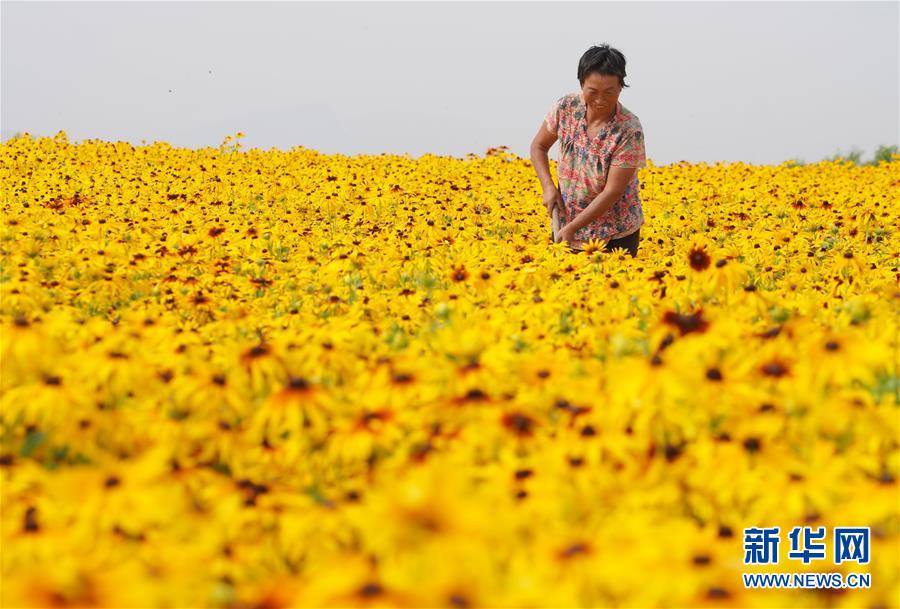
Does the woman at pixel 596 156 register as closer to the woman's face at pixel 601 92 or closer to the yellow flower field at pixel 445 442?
the woman's face at pixel 601 92

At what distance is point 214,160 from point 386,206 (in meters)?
6.96

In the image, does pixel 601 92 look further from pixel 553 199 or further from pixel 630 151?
pixel 553 199

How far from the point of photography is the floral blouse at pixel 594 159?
7629mm

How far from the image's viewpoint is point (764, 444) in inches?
112

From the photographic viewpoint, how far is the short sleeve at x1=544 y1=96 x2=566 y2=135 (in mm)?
8320

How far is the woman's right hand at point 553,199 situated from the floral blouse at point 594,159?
0.22 feet

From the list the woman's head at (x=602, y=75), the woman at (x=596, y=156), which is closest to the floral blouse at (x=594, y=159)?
the woman at (x=596, y=156)

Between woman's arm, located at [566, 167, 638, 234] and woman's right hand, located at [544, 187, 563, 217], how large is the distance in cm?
61

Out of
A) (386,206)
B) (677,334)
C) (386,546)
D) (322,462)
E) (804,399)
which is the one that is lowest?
(386,546)

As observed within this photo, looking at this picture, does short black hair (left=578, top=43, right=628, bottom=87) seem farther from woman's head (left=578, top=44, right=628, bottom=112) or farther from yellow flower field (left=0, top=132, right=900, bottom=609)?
yellow flower field (left=0, top=132, right=900, bottom=609)

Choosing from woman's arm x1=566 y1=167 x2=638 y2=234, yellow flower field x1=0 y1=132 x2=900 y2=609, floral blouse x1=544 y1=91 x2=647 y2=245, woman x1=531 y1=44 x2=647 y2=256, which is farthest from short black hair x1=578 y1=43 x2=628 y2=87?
yellow flower field x1=0 y1=132 x2=900 y2=609

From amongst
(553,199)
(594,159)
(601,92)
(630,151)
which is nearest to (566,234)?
(553,199)

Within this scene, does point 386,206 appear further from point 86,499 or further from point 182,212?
point 86,499

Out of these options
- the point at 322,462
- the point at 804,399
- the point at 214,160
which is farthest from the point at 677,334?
the point at 214,160
